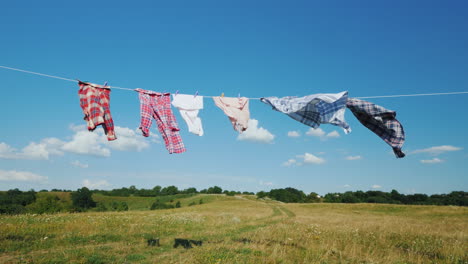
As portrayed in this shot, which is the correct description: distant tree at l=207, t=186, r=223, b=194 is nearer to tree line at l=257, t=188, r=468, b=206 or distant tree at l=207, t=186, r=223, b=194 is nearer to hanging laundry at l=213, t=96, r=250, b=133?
tree line at l=257, t=188, r=468, b=206

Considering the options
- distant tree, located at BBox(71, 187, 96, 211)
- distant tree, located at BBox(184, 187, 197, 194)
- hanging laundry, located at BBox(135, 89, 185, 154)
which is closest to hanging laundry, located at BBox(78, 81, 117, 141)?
hanging laundry, located at BBox(135, 89, 185, 154)

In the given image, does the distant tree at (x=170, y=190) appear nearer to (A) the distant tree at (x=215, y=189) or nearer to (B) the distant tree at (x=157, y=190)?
(B) the distant tree at (x=157, y=190)

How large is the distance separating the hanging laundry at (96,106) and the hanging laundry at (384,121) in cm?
789

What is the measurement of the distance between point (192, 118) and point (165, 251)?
5048mm

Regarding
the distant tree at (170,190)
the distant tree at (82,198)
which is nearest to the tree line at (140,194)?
the distant tree at (82,198)

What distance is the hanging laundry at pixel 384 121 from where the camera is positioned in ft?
29.3

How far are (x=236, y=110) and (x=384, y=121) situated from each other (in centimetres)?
489

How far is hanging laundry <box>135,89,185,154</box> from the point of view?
401 inches

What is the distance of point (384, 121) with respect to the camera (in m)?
9.02

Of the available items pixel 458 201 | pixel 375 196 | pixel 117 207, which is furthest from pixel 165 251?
pixel 375 196

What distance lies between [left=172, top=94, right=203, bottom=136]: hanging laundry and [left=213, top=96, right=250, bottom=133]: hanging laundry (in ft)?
2.51

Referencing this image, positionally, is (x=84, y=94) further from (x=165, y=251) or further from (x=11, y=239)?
(x=11, y=239)

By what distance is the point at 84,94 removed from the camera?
959cm

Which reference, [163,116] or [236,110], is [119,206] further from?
[236,110]
